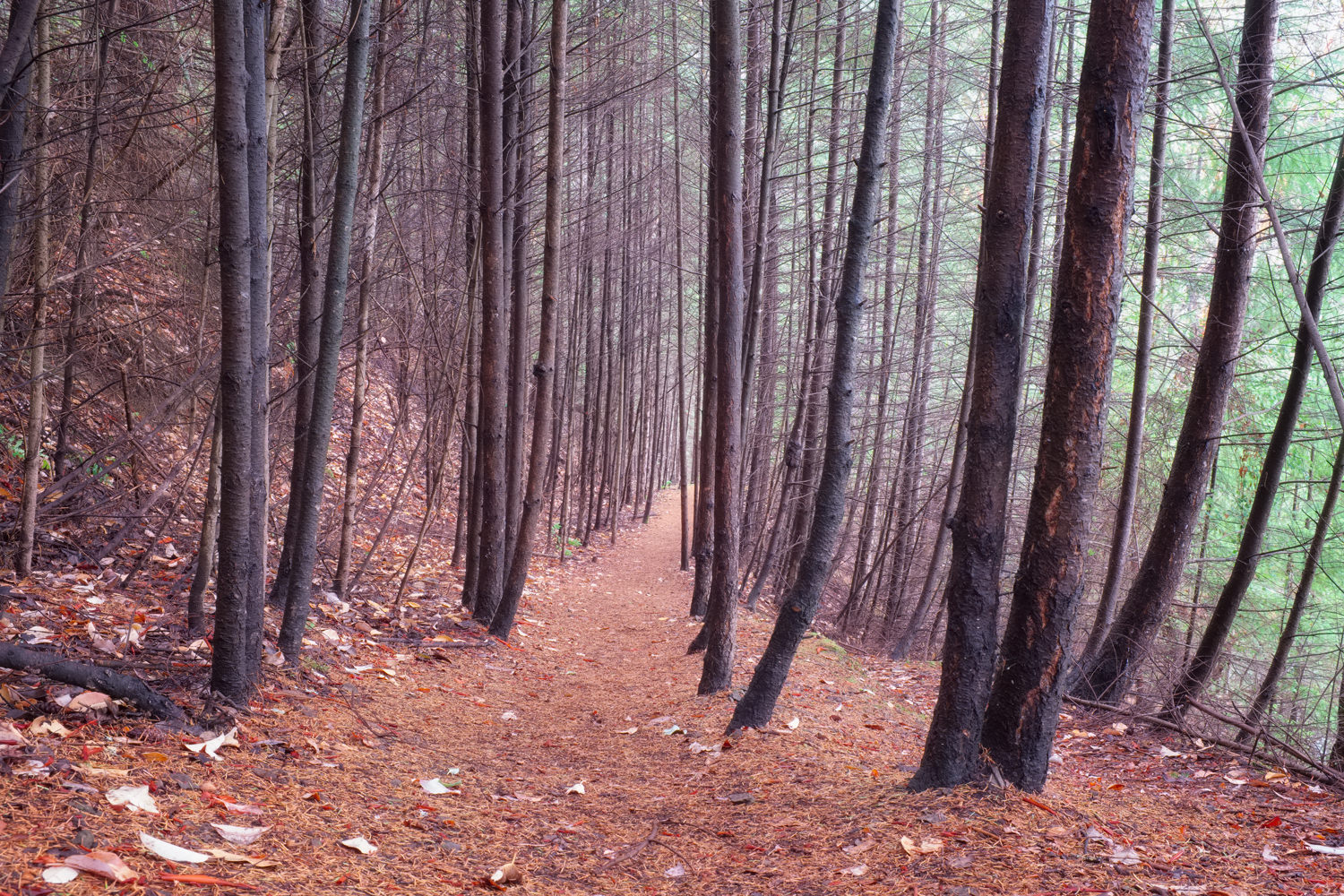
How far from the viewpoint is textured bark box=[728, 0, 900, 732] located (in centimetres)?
508

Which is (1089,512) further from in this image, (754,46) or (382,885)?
(754,46)

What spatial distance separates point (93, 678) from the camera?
3291 millimetres

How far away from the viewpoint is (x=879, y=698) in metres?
7.12

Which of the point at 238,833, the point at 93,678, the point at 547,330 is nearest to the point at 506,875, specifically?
the point at 238,833

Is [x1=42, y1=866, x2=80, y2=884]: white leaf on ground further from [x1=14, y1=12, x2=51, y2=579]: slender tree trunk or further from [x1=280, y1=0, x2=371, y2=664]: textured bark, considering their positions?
[x1=14, y1=12, x2=51, y2=579]: slender tree trunk

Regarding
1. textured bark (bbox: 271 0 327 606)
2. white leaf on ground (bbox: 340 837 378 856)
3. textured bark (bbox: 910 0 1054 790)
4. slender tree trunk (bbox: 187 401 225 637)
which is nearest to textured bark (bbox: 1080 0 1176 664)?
textured bark (bbox: 910 0 1054 790)

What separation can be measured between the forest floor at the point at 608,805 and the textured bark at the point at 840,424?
1.33 feet

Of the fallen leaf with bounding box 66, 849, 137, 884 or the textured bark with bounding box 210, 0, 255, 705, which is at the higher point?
the textured bark with bounding box 210, 0, 255, 705

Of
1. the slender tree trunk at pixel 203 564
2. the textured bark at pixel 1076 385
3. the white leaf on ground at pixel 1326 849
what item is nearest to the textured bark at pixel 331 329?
the slender tree trunk at pixel 203 564

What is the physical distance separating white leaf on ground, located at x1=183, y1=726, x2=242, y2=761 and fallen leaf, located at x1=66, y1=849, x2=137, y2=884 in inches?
47.3

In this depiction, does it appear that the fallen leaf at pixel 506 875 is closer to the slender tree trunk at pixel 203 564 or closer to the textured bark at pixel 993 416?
the textured bark at pixel 993 416

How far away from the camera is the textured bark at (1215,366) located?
5.80 metres

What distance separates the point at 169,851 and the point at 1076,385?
12.1ft

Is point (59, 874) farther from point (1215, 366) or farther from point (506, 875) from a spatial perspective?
point (1215, 366)
